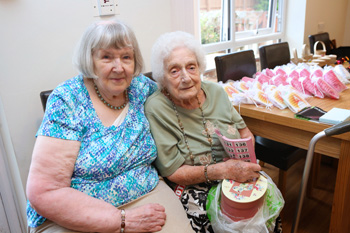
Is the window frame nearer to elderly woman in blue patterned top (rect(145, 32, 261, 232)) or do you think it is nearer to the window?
→ the window

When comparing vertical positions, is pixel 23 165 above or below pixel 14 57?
below

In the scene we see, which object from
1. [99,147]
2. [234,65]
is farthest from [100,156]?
[234,65]

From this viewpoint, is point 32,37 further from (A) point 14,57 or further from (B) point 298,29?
(B) point 298,29

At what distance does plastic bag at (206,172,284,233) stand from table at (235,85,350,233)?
1.14ft

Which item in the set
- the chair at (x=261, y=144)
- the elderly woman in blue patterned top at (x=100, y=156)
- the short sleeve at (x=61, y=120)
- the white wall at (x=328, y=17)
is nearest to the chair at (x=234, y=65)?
the chair at (x=261, y=144)

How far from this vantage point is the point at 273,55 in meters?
2.59

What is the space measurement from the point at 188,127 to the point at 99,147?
440mm

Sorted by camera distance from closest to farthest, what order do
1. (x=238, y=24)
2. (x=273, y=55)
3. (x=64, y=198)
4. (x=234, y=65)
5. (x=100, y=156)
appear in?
(x=64, y=198), (x=100, y=156), (x=234, y=65), (x=273, y=55), (x=238, y=24)

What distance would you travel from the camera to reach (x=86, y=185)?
106 centimetres

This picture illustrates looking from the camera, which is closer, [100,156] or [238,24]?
[100,156]

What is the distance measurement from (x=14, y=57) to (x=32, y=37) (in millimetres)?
135

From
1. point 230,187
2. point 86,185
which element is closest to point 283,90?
point 230,187

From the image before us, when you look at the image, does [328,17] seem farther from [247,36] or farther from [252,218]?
[252,218]

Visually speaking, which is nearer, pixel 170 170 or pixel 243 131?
pixel 170 170
